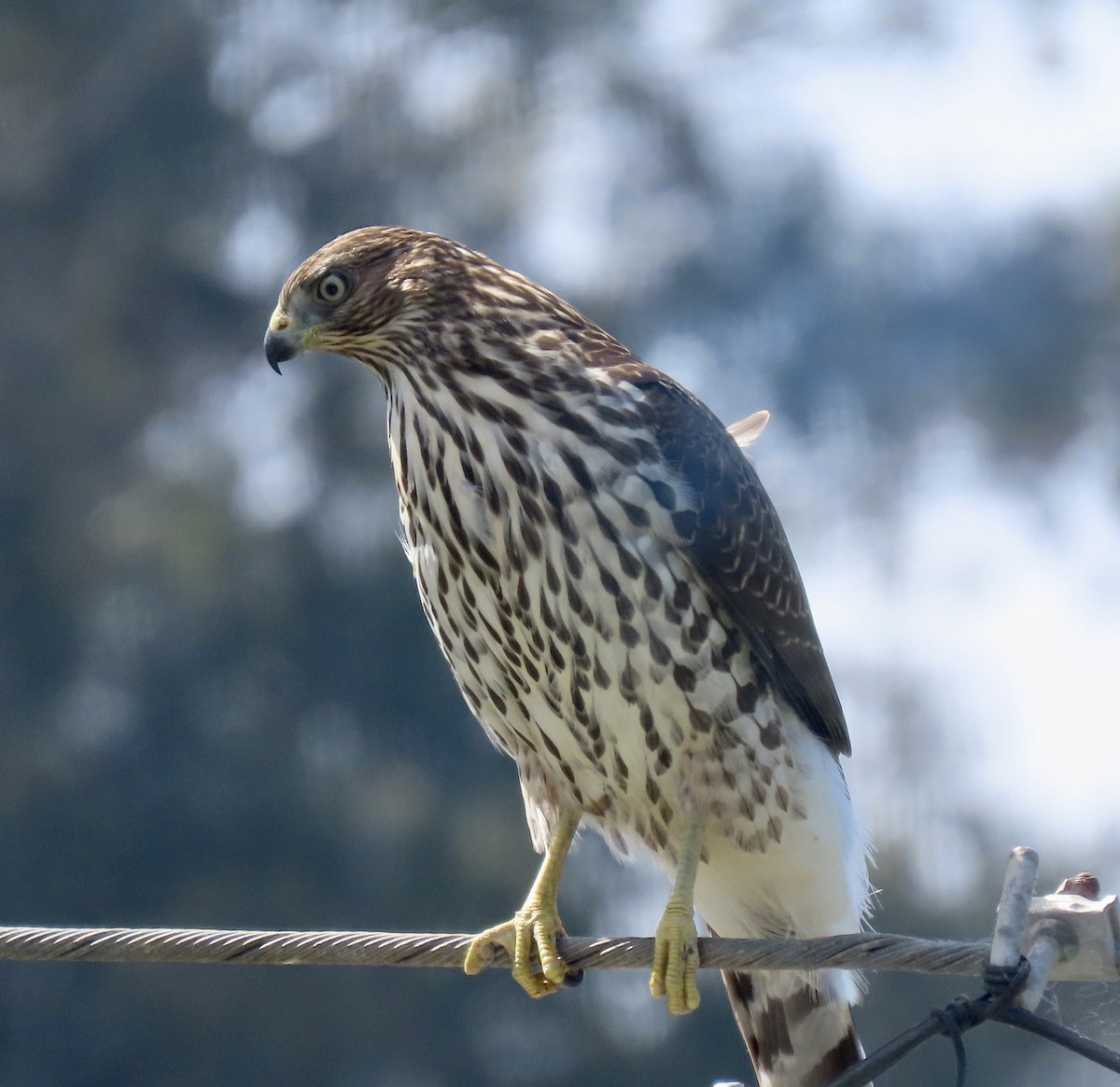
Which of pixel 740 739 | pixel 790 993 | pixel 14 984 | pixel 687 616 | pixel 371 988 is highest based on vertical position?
pixel 687 616

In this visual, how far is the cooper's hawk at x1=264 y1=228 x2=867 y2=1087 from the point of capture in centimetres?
283

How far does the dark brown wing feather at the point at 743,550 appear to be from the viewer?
296 centimetres

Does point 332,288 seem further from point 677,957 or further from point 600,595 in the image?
point 677,957

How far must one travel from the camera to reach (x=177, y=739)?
32.4 feet

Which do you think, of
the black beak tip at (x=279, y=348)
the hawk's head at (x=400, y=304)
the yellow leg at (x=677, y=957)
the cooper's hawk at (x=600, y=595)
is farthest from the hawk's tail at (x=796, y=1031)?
the black beak tip at (x=279, y=348)

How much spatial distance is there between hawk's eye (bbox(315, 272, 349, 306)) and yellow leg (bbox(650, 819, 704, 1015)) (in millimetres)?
1193

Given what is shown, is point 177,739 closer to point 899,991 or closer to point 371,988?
point 371,988

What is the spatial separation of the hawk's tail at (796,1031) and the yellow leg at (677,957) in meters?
0.37

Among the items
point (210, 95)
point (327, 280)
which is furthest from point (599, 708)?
point (210, 95)

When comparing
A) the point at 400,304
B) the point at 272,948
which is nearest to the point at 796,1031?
the point at 272,948

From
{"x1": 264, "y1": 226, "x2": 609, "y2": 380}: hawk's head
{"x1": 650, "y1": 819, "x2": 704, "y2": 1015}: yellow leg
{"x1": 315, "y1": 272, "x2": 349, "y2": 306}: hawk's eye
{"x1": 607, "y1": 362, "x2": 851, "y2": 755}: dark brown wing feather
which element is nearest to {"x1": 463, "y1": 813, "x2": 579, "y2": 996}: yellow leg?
{"x1": 650, "y1": 819, "x2": 704, "y2": 1015}: yellow leg

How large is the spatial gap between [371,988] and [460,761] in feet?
4.74

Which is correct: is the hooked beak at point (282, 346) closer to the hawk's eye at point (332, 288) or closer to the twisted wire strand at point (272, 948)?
the hawk's eye at point (332, 288)

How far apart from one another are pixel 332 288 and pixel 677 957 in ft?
4.27
